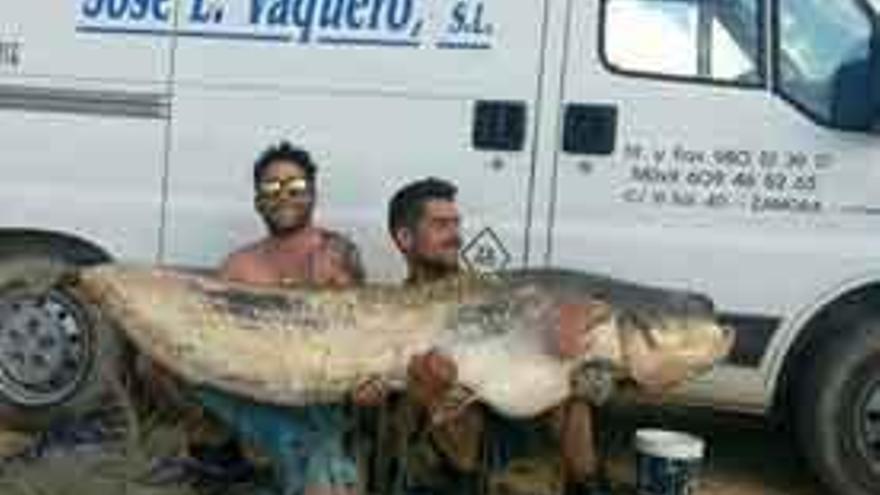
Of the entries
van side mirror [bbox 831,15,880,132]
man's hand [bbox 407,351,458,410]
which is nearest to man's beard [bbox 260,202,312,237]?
man's hand [bbox 407,351,458,410]

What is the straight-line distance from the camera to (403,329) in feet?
20.8

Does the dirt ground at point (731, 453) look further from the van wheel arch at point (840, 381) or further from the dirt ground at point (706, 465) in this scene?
the van wheel arch at point (840, 381)

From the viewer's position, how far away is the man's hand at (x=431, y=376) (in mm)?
6156

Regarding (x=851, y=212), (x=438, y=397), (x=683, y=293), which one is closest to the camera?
(x=438, y=397)

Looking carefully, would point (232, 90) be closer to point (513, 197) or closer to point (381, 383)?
point (513, 197)

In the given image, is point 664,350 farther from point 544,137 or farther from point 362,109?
point 362,109

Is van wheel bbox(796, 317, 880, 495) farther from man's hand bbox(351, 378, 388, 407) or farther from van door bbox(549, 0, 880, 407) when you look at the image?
man's hand bbox(351, 378, 388, 407)

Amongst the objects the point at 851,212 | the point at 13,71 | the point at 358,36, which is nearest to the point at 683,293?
the point at 851,212

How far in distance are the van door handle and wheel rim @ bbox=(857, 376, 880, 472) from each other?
1198mm

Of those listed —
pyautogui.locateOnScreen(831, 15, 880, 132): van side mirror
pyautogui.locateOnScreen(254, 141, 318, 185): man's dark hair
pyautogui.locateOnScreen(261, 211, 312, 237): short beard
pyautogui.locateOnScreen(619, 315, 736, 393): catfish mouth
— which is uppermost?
pyautogui.locateOnScreen(831, 15, 880, 132): van side mirror

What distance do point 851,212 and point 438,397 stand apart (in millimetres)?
1851

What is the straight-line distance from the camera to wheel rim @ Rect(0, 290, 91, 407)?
777cm

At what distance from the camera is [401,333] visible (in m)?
6.34

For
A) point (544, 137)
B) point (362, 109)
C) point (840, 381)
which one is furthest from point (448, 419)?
point (840, 381)
